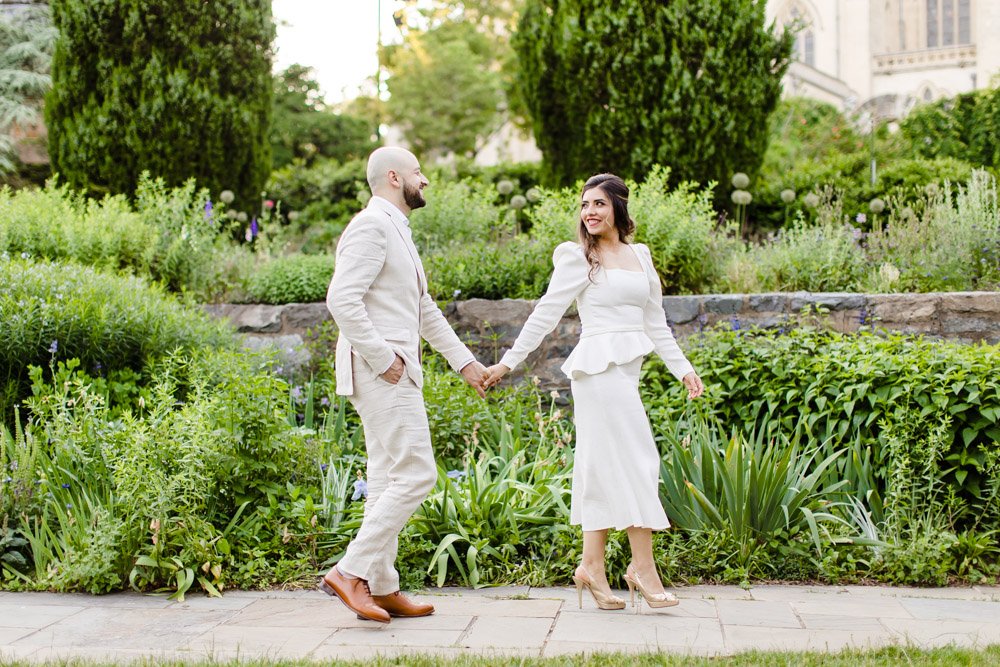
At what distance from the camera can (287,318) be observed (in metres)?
7.18

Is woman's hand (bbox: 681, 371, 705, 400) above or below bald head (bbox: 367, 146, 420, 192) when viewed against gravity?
below

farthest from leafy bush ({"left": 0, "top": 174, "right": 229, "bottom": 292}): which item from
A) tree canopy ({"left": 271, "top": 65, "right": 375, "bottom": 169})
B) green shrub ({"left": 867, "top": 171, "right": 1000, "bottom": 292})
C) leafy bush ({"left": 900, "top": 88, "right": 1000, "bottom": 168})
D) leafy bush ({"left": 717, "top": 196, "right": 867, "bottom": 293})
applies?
tree canopy ({"left": 271, "top": 65, "right": 375, "bottom": 169})

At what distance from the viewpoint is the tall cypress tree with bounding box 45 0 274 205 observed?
9969mm

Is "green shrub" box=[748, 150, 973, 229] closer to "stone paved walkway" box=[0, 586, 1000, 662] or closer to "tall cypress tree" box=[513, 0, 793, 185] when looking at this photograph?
"tall cypress tree" box=[513, 0, 793, 185]

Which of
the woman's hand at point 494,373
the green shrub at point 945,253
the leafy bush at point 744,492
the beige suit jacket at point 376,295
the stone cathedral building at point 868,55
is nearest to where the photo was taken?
the beige suit jacket at point 376,295

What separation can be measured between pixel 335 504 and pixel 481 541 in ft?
2.59

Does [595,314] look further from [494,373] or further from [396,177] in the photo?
[396,177]

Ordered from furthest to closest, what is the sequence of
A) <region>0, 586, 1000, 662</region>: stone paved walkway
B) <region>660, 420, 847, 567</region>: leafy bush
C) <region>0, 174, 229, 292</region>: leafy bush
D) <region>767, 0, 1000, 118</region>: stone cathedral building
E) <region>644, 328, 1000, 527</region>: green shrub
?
<region>767, 0, 1000, 118</region>: stone cathedral building < <region>0, 174, 229, 292</region>: leafy bush < <region>644, 328, 1000, 527</region>: green shrub < <region>660, 420, 847, 567</region>: leafy bush < <region>0, 586, 1000, 662</region>: stone paved walkway

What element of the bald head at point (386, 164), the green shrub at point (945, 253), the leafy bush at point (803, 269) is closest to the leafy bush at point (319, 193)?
the leafy bush at point (803, 269)

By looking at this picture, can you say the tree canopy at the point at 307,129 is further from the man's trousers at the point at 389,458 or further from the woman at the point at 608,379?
the man's trousers at the point at 389,458

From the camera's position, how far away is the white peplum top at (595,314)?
12.8 feet

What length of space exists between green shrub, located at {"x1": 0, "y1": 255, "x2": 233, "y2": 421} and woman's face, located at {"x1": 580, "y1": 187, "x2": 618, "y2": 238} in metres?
2.65

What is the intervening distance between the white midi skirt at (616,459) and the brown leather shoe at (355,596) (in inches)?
36.3

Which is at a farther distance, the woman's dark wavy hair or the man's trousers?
the woman's dark wavy hair
